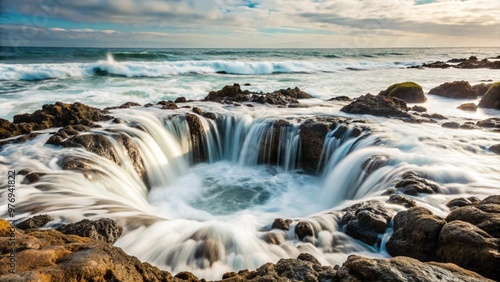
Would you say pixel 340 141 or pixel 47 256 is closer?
pixel 47 256

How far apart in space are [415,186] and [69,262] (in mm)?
6356

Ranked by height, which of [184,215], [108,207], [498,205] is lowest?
[184,215]

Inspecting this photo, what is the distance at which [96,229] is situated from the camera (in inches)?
190

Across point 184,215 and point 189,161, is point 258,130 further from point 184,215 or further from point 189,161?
point 184,215

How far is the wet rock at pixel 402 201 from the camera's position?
19.4 ft

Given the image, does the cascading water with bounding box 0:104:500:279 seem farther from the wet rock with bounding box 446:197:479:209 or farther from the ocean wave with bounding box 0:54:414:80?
the ocean wave with bounding box 0:54:414:80

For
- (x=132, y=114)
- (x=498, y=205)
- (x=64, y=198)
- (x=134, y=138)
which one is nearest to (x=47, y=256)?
(x=64, y=198)

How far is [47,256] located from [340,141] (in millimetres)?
9392

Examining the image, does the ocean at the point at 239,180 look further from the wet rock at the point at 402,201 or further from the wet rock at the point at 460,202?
the wet rock at the point at 402,201

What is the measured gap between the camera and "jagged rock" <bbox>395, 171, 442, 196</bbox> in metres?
6.59

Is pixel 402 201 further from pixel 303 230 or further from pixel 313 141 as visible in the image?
pixel 313 141

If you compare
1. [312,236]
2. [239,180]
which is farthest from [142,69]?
[312,236]

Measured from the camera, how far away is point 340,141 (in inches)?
423

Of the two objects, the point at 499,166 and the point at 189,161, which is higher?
the point at 499,166
